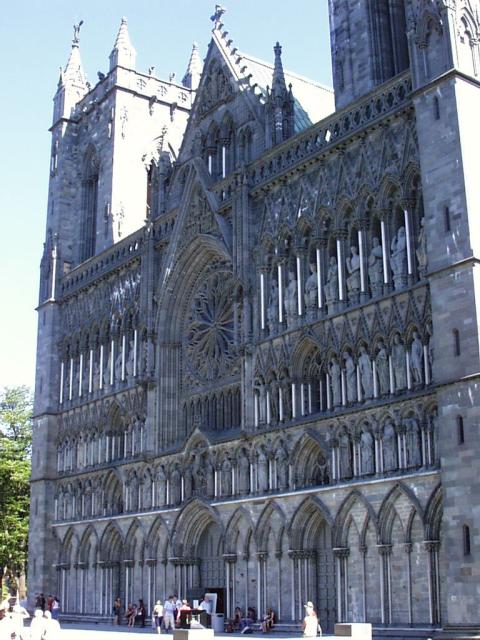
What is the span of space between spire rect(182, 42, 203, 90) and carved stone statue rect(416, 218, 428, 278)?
2975cm

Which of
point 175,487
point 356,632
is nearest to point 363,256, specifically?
point 356,632

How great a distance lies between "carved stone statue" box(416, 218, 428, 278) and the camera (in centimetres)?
2756

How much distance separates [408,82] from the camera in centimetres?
2950

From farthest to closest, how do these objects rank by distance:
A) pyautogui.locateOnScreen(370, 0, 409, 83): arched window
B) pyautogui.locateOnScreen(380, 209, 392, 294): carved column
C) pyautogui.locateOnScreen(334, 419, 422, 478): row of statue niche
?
1. pyautogui.locateOnScreen(370, 0, 409, 83): arched window
2. pyautogui.locateOnScreen(380, 209, 392, 294): carved column
3. pyautogui.locateOnScreen(334, 419, 422, 478): row of statue niche

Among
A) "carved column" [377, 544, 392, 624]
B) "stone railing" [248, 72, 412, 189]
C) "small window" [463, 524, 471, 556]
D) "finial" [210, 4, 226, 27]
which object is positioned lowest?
"carved column" [377, 544, 392, 624]

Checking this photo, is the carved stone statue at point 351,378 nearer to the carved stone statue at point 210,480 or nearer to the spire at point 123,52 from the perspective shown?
the carved stone statue at point 210,480

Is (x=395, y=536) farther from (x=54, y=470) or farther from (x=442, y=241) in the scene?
(x=54, y=470)

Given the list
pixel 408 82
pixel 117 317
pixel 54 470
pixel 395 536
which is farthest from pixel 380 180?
pixel 54 470

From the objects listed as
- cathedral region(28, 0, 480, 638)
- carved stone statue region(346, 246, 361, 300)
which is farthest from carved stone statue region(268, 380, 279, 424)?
A: carved stone statue region(346, 246, 361, 300)

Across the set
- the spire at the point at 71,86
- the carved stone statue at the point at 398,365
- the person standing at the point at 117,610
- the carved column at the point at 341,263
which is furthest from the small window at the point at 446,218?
the spire at the point at 71,86

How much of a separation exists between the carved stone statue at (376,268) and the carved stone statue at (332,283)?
150 cm

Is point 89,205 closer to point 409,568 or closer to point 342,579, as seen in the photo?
point 342,579

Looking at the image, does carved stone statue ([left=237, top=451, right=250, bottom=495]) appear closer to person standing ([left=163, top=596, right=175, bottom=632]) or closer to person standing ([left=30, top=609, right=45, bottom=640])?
person standing ([left=163, top=596, right=175, bottom=632])

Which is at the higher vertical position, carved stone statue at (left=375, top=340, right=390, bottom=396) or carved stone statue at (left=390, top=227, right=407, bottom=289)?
carved stone statue at (left=390, top=227, right=407, bottom=289)
